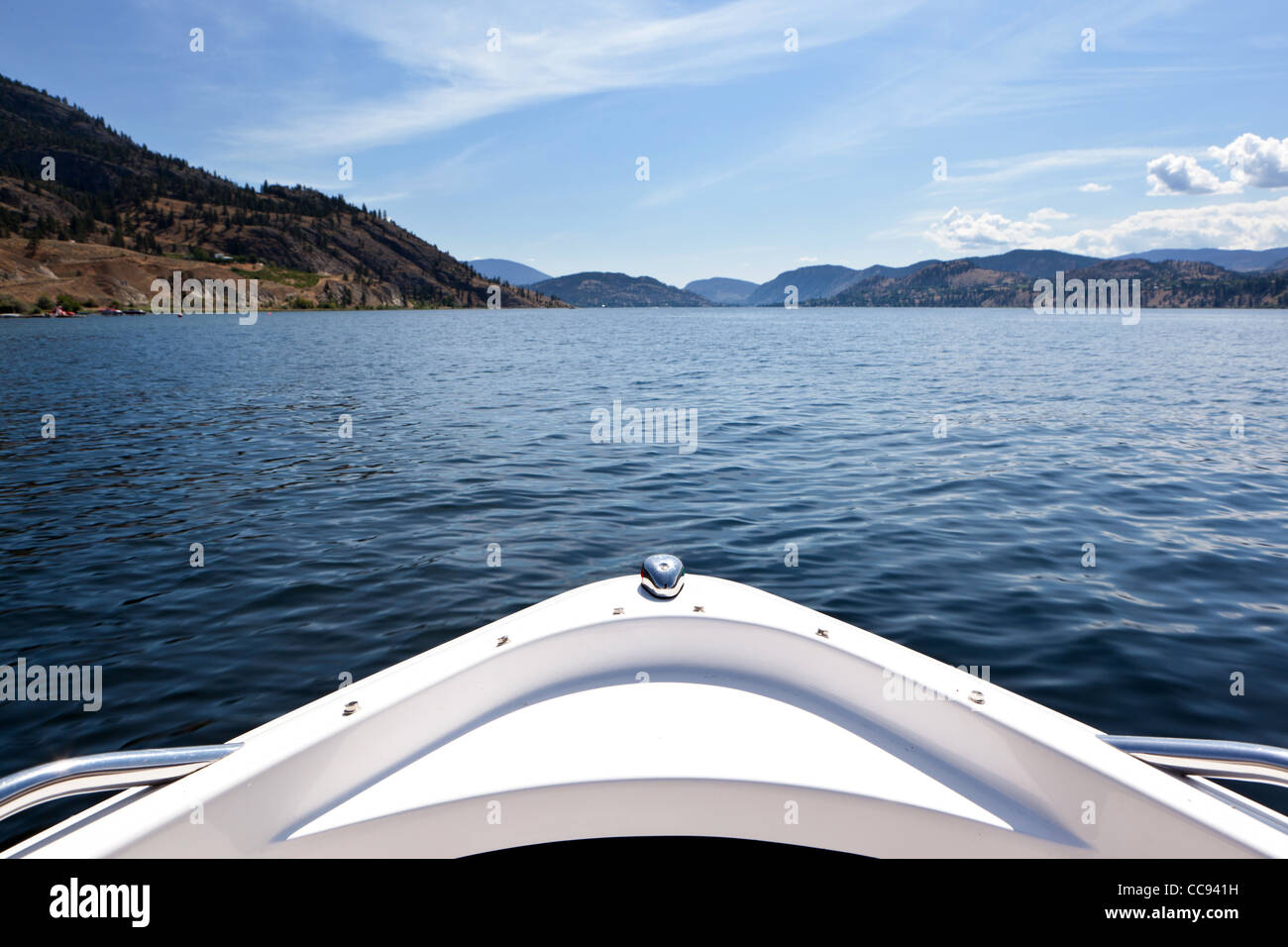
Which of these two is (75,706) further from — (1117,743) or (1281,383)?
(1281,383)

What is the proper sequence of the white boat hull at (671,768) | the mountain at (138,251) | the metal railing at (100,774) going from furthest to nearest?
the mountain at (138,251) < the white boat hull at (671,768) < the metal railing at (100,774)

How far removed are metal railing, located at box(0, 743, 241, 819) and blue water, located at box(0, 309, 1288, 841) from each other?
2.38m

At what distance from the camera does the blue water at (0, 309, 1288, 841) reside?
19.3 ft

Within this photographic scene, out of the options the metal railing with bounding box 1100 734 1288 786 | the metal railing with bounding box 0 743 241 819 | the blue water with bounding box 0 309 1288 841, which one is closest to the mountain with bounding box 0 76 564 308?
the blue water with bounding box 0 309 1288 841

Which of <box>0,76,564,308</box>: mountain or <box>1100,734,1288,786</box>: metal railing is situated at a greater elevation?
<box>0,76,564,308</box>: mountain

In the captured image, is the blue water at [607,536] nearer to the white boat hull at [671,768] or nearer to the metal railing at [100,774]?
the metal railing at [100,774]

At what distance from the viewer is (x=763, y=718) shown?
12.4ft

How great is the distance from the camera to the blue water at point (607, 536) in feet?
19.3

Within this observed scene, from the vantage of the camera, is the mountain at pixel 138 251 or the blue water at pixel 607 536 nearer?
the blue water at pixel 607 536

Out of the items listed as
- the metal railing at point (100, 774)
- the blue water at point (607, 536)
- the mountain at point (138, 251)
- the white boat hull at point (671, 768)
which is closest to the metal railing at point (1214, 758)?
the white boat hull at point (671, 768)

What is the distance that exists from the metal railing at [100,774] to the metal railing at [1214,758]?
4.01m

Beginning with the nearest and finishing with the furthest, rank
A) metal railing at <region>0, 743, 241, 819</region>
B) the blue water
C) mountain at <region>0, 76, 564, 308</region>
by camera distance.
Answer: metal railing at <region>0, 743, 241, 819</region> < the blue water < mountain at <region>0, 76, 564, 308</region>

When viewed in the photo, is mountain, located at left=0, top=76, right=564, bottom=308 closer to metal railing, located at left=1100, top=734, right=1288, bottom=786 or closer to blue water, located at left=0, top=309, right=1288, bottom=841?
blue water, located at left=0, top=309, right=1288, bottom=841

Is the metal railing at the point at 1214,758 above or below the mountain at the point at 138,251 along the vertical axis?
below
